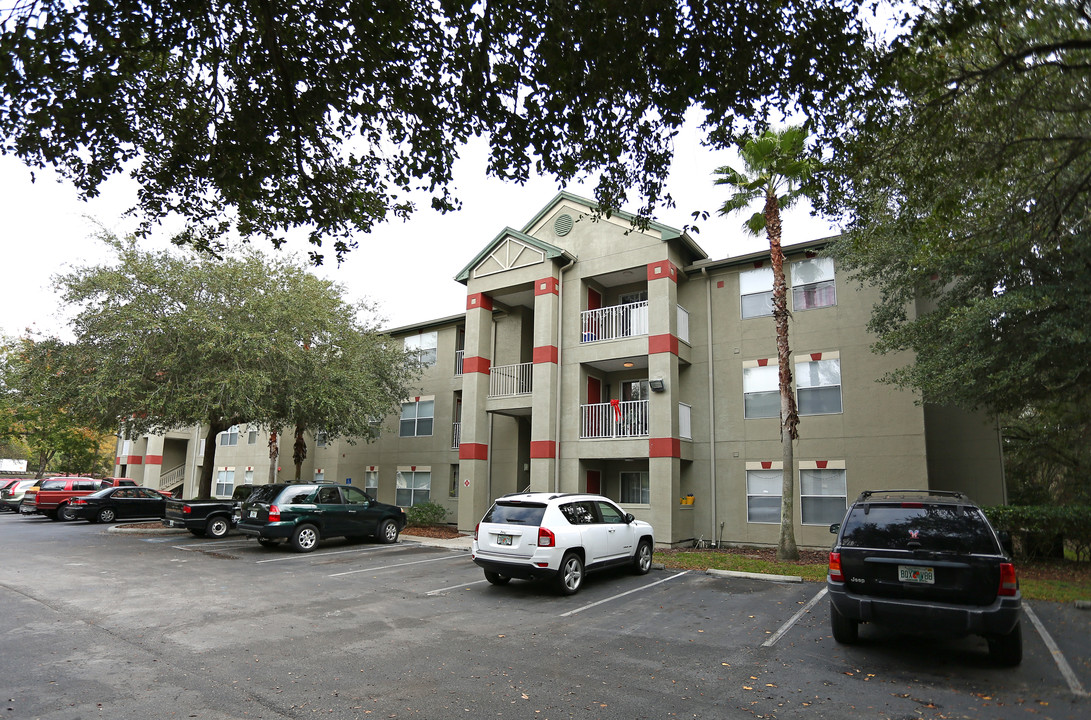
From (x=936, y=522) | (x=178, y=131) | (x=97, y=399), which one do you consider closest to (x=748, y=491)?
(x=936, y=522)

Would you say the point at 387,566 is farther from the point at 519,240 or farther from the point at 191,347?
the point at 519,240

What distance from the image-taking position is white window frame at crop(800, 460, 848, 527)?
16.4 metres

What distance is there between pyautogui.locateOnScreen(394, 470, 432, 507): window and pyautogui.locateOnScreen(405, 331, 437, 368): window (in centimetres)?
440

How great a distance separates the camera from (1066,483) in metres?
14.6

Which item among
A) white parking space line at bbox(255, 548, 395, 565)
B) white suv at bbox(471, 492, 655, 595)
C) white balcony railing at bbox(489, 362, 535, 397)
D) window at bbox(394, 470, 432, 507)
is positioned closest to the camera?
white suv at bbox(471, 492, 655, 595)

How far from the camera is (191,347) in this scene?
704 inches

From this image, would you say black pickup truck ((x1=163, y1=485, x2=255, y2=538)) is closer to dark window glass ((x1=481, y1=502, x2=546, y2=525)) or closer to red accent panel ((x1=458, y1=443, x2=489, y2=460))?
red accent panel ((x1=458, y1=443, x2=489, y2=460))

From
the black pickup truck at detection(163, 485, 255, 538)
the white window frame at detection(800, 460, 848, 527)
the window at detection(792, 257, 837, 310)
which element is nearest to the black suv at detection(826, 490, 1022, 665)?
the white window frame at detection(800, 460, 848, 527)

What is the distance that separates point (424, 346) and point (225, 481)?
626 inches

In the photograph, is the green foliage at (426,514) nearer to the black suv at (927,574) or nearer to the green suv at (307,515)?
the green suv at (307,515)

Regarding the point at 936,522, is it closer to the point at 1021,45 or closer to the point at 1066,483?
the point at 1021,45

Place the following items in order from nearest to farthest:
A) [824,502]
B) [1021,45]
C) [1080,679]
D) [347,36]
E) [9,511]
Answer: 1. [1080,679]
2. [1021,45]
3. [347,36]
4. [824,502]
5. [9,511]

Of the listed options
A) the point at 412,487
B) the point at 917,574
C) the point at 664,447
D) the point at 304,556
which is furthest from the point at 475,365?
the point at 917,574

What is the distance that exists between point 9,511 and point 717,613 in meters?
36.9
